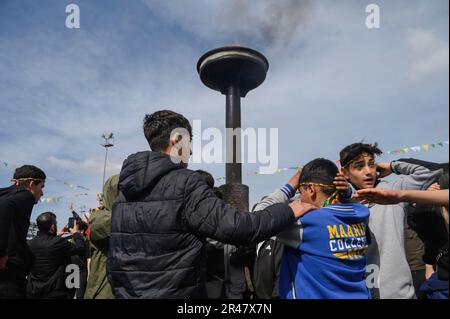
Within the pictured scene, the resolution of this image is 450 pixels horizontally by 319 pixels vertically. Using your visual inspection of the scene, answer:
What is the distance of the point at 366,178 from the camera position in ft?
7.79

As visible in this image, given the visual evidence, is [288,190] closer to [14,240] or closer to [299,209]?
[299,209]

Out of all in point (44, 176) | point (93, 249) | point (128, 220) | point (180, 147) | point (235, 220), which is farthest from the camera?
point (44, 176)

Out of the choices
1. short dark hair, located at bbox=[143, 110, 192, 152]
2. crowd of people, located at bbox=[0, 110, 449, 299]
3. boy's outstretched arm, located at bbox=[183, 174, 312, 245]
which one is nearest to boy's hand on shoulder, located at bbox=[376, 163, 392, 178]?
crowd of people, located at bbox=[0, 110, 449, 299]

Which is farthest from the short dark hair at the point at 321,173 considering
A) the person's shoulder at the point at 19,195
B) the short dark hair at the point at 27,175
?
the short dark hair at the point at 27,175

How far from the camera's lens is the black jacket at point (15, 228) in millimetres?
2316

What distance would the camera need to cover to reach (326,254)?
1.70 meters

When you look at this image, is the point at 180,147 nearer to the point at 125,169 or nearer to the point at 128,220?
the point at 125,169

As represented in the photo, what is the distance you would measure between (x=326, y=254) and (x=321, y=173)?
51 cm

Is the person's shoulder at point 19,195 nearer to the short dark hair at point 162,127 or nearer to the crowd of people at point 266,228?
the crowd of people at point 266,228

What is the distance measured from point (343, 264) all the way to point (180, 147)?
1215 millimetres

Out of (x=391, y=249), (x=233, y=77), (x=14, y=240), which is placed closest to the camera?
(x=391, y=249)

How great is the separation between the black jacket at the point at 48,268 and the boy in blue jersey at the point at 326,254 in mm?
3456

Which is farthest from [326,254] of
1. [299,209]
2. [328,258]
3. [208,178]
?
[208,178]
